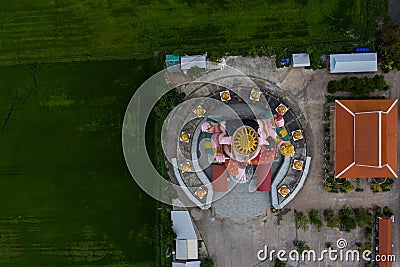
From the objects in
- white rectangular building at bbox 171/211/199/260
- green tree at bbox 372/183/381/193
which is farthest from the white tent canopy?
white rectangular building at bbox 171/211/199/260

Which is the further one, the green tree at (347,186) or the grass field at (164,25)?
the grass field at (164,25)

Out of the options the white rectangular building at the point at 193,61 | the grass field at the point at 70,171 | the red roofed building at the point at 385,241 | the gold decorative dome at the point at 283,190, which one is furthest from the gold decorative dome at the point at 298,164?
the grass field at the point at 70,171

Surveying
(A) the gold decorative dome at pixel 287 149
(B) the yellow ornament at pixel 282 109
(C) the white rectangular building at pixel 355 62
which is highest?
(C) the white rectangular building at pixel 355 62

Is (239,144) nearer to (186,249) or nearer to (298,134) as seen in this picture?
(298,134)

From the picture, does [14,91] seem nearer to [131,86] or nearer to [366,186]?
[131,86]

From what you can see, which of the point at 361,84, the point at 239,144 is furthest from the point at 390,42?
the point at 239,144
